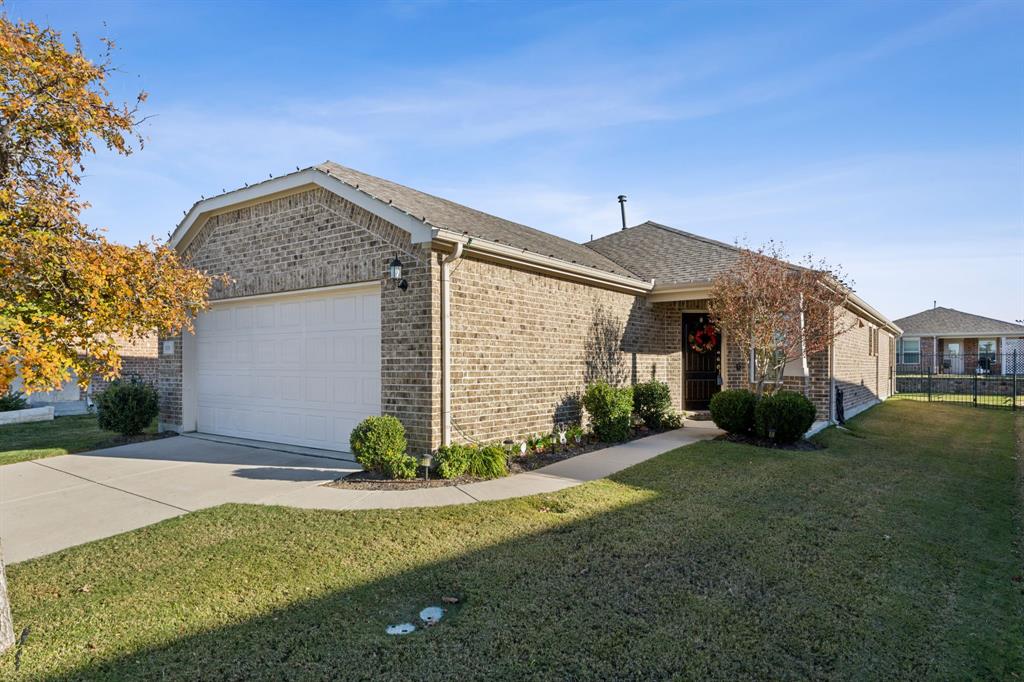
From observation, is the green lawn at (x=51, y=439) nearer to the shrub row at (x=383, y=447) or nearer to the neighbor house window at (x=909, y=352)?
the shrub row at (x=383, y=447)

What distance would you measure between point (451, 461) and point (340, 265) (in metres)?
3.52

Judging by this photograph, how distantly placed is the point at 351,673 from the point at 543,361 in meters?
6.88

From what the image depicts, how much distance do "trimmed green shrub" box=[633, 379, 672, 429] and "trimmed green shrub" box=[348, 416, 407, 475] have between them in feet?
19.3

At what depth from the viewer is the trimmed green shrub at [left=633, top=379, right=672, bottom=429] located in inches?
447

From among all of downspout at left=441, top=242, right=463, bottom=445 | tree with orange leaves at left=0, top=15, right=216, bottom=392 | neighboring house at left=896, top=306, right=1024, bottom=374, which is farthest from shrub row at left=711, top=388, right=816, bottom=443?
neighboring house at left=896, top=306, right=1024, bottom=374

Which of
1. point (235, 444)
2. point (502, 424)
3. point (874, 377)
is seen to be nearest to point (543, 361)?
point (502, 424)

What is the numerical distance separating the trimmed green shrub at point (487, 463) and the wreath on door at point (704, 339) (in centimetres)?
759

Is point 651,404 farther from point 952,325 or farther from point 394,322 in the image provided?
point 952,325

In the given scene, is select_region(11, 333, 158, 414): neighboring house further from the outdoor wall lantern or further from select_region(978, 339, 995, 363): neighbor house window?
select_region(978, 339, 995, 363): neighbor house window

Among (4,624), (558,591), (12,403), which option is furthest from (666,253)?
(12,403)

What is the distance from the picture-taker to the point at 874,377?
18672 millimetres

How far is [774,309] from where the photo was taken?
9.98 m

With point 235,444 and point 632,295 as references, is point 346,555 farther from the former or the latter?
point 632,295

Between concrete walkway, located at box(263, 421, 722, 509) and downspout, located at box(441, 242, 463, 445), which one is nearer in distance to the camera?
concrete walkway, located at box(263, 421, 722, 509)
